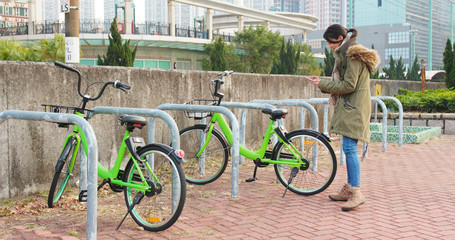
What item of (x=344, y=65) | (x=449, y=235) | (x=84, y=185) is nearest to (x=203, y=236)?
(x=84, y=185)

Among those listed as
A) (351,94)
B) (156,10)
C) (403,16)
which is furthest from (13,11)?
(351,94)

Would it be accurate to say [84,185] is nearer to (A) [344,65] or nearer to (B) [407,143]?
(A) [344,65]

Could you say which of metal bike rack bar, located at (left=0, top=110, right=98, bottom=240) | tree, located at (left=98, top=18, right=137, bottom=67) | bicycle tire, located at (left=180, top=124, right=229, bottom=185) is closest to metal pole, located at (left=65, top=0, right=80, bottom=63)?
bicycle tire, located at (left=180, top=124, right=229, bottom=185)

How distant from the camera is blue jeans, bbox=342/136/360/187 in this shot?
5.40 m

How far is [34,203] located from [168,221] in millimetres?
1794

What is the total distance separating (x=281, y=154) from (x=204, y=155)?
42.4 inches

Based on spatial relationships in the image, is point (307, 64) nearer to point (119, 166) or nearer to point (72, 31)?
point (72, 31)

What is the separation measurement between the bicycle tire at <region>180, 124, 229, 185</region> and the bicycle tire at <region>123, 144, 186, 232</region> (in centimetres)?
190

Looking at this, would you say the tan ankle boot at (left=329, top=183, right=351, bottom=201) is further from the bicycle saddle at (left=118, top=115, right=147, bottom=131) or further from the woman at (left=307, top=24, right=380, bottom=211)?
the bicycle saddle at (left=118, top=115, right=147, bottom=131)

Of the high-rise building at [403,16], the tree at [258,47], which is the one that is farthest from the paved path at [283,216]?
the high-rise building at [403,16]

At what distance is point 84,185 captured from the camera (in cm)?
475

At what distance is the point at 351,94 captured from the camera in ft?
17.9

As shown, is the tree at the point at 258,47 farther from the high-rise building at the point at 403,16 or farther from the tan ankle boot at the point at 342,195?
the high-rise building at the point at 403,16

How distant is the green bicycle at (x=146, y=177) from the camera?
13.9 feet
